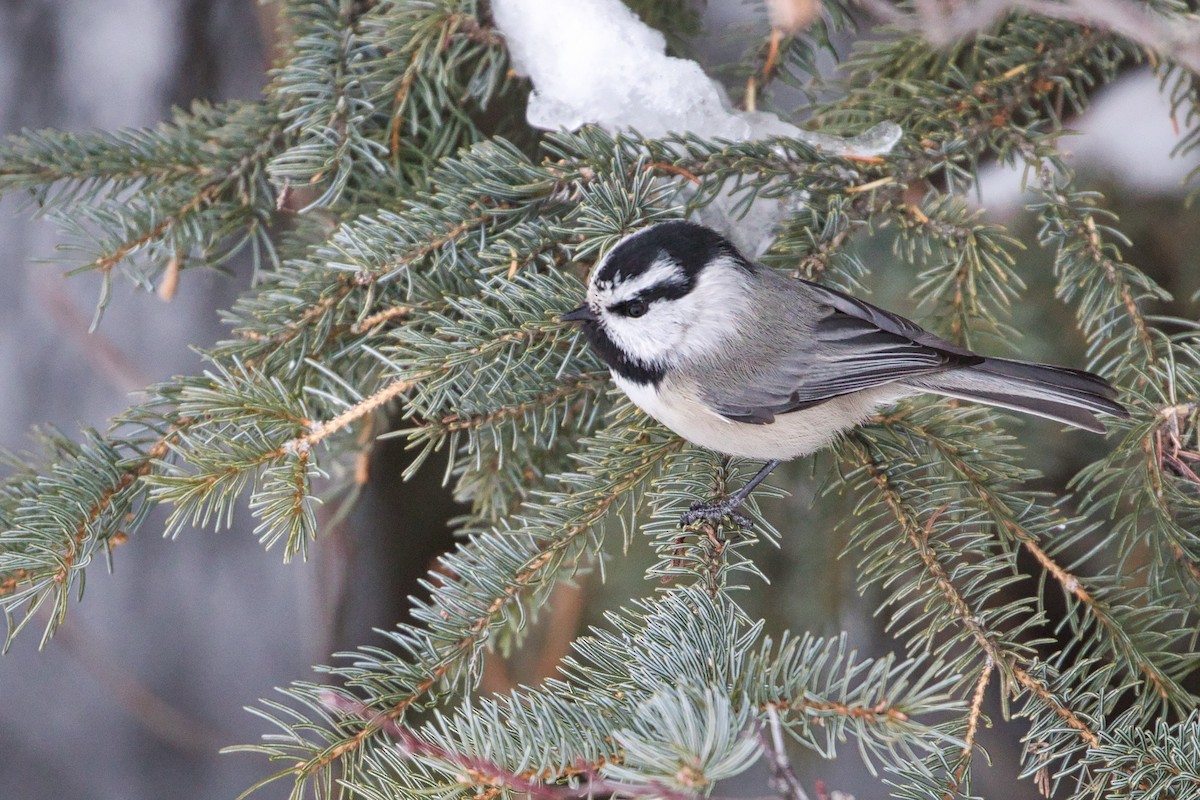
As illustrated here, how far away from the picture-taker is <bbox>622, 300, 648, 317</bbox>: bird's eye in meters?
1.21

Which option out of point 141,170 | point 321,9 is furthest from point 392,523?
point 321,9

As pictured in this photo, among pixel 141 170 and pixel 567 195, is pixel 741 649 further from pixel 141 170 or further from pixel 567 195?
pixel 141 170

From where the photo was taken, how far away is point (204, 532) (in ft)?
7.43

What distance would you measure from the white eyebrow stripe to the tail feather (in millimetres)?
391

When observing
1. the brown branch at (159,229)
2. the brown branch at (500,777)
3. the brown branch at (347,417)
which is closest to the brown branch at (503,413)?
the brown branch at (347,417)

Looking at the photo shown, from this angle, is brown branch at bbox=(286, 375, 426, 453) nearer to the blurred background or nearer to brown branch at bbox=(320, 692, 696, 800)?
brown branch at bbox=(320, 692, 696, 800)

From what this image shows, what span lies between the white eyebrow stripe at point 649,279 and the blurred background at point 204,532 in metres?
0.52

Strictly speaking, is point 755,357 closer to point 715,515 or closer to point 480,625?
point 715,515

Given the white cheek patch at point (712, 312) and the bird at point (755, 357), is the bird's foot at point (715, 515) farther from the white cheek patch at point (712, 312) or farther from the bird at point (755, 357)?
the white cheek patch at point (712, 312)

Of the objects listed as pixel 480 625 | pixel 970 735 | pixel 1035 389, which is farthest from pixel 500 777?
pixel 1035 389

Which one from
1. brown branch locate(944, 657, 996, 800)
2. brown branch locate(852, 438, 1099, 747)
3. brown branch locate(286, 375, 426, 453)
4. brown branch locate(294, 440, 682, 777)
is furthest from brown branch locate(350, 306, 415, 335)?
brown branch locate(944, 657, 996, 800)

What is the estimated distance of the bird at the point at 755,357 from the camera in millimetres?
1167

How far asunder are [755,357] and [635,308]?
22cm

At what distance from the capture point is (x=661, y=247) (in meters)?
1.15
